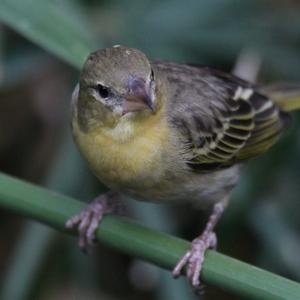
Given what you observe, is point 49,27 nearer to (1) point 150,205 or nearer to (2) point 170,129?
(2) point 170,129

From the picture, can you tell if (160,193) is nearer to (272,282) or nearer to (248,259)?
(272,282)

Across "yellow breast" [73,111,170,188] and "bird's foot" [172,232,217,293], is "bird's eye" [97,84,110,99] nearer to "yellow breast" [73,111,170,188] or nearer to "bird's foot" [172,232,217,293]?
"yellow breast" [73,111,170,188]

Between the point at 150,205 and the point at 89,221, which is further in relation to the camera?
the point at 150,205

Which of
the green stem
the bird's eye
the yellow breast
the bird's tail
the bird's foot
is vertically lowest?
the green stem

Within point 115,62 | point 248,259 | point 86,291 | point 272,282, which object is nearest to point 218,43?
point 248,259

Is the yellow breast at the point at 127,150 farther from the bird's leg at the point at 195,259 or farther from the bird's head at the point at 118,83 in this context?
the bird's leg at the point at 195,259

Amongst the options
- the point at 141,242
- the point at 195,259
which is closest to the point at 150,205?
the point at 195,259

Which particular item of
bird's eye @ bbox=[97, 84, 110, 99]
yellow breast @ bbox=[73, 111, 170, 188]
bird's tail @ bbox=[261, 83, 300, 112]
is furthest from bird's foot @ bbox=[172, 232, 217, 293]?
bird's tail @ bbox=[261, 83, 300, 112]

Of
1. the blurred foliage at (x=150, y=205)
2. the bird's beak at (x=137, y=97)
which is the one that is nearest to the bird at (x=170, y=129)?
the bird's beak at (x=137, y=97)
